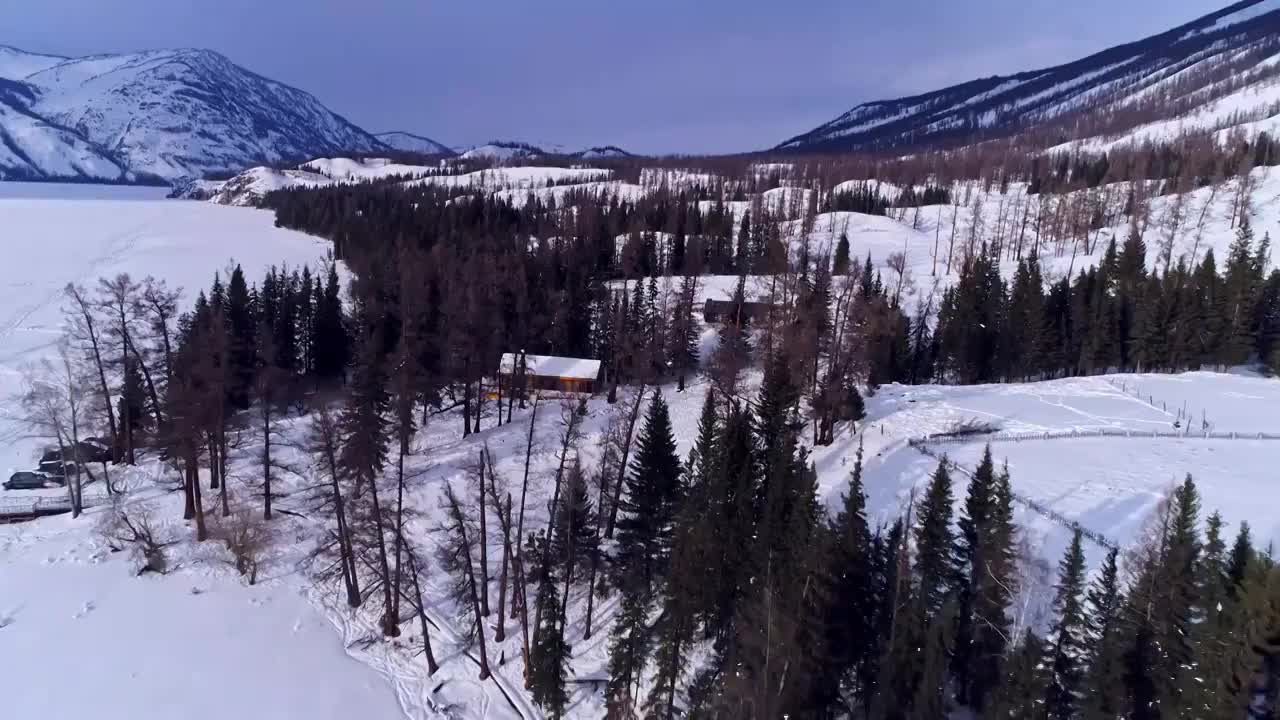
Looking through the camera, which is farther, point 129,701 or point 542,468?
point 542,468

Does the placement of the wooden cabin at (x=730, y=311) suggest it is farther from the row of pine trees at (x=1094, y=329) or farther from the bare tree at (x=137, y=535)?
the bare tree at (x=137, y=535)

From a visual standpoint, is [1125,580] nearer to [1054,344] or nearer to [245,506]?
[245,506]

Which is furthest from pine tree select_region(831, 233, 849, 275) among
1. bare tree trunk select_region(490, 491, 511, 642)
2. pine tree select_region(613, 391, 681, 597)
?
bare tree trunk select_region(490, 491, 511, 642)

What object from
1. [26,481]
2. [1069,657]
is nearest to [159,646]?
[26,481]

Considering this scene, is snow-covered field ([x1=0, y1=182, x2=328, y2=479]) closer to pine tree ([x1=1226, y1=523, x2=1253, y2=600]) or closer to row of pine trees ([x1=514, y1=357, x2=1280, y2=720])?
row of pine trees ([x1=514, y1=357, x2=1280, y2=720])

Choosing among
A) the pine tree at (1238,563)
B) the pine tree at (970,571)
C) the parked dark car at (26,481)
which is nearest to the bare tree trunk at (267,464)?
the parked dark car at (26,481)

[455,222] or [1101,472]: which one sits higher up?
[455,222]

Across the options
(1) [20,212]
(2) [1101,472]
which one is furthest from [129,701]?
(1) [20,212]
